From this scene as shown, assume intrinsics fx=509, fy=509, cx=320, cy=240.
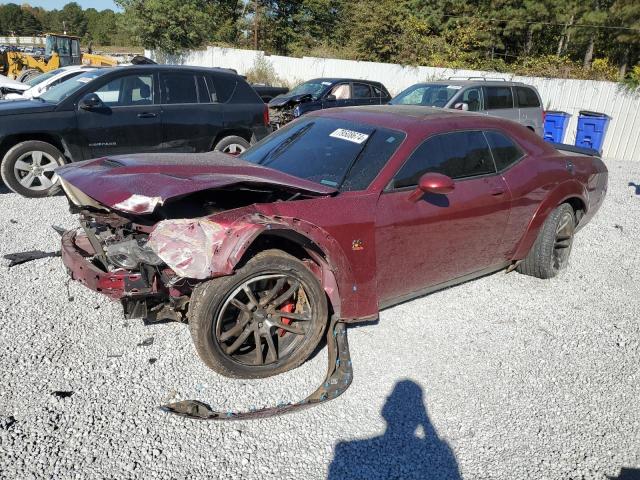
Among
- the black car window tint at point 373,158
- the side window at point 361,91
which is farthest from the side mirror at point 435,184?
the side window at point 361,91

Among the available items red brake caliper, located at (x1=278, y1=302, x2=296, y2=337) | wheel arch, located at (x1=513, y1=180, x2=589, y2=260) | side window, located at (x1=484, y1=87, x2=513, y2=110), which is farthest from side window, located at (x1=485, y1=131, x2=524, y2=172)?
side window, located at (x1=484, y1=87, x2=513, y2=110)

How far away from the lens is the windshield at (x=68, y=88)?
715 cm

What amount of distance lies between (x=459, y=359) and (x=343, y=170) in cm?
158

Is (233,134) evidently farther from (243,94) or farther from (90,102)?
(90,102)

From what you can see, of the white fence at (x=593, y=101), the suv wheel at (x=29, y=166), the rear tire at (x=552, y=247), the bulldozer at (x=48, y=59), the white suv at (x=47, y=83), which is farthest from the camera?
the bulldozer at (x=48, y=59)

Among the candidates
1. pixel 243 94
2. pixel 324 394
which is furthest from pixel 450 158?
pixel 243 94

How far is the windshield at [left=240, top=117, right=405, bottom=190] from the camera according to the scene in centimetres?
360

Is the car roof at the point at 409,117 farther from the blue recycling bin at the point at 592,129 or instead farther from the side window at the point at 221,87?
the blue recycling bin at the point at 592,129

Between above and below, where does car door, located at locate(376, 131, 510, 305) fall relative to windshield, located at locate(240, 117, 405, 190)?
below

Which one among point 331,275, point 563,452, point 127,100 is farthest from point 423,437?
point 127,100

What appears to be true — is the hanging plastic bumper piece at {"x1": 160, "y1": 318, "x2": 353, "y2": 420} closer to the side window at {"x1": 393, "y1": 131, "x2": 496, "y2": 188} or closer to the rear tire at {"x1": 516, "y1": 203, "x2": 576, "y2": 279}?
the side window at {"x1": 393, "y1": 131, "x2": 496, "y2": 188}

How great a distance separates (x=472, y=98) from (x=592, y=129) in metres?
5.37

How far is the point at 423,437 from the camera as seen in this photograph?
2.85m

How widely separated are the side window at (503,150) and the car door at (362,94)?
8.93 metres
